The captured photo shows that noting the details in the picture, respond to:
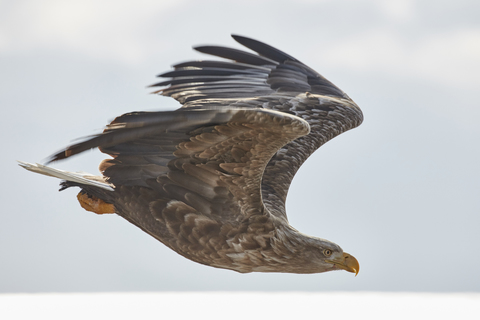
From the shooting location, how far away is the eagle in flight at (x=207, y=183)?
3.13 metres

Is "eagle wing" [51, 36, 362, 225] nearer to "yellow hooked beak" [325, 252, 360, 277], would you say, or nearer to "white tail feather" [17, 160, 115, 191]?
"white tail feather" [17, 160, 115, 191]

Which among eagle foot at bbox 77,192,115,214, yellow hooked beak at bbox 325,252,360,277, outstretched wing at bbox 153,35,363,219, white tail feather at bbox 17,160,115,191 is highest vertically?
outstretched wing at bbox 153,35,363,219

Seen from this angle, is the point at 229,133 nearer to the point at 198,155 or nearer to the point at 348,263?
the point at 198,155

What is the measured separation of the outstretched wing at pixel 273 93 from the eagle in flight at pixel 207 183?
50mm

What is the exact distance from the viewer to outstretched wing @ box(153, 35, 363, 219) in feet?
16.5

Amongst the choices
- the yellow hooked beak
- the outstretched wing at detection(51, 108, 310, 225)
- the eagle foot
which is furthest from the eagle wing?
the yellow hooked beak

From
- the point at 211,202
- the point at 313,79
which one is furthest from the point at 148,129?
the point at 313,79

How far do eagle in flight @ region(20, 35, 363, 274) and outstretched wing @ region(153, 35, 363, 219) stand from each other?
0.05 m

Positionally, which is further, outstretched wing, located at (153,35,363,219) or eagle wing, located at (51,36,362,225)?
outstretched wing, located at (153,35,363,219)

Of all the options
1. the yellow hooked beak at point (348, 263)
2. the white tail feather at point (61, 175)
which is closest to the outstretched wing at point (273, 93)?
the yellow hooked beak at point (348, 263)

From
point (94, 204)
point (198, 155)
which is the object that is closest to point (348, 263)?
point (198, 155)

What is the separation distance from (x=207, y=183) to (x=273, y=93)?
6.26ft

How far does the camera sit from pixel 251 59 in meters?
5.74

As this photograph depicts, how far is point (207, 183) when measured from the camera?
3.81 meters
